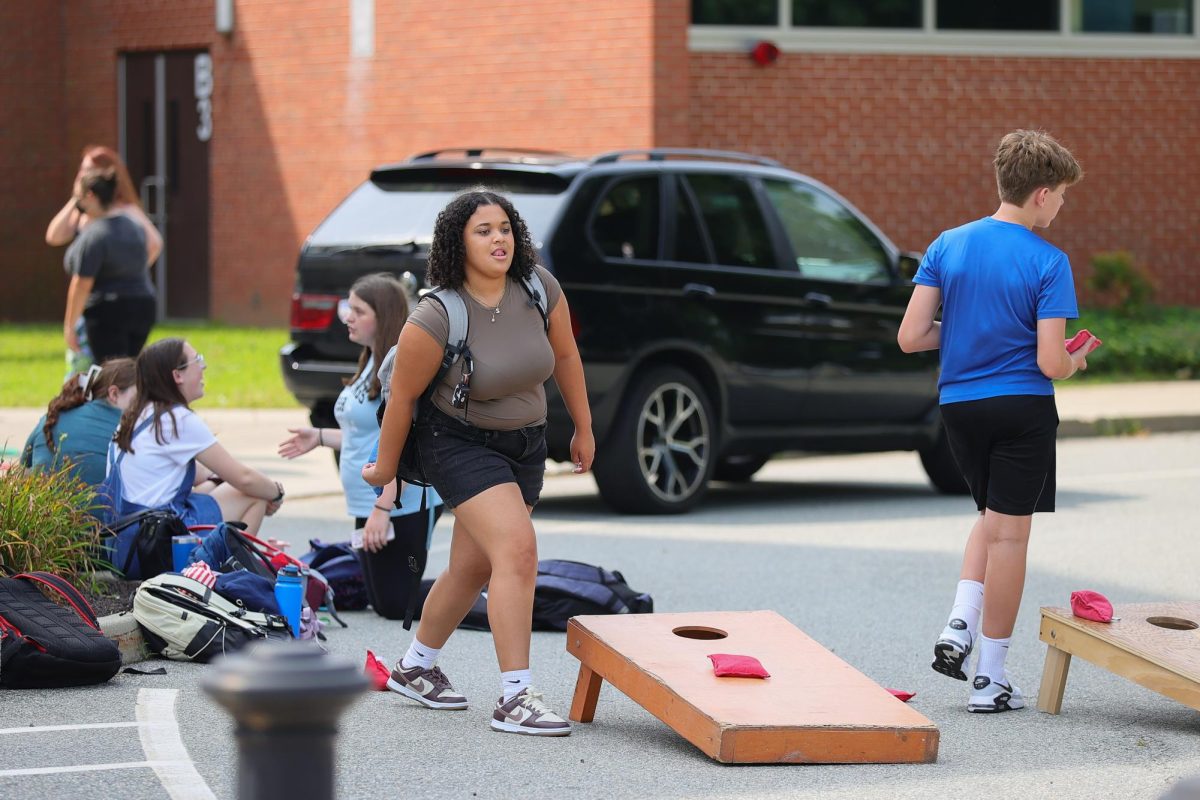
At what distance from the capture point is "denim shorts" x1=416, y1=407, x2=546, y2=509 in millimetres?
5734

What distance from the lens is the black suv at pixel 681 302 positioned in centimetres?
1045

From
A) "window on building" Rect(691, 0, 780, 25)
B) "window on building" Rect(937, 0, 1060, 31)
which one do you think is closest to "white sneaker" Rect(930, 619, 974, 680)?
"window on building" Rect(691, 0, 780, 25)

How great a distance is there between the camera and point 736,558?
9477mm

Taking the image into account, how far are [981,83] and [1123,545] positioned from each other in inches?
475

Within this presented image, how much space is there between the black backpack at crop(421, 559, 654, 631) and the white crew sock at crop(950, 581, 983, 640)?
169 centimetres

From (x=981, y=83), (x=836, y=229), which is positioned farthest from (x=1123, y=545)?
(x=981, y=83)

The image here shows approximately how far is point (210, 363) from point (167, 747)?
1322 centimetres

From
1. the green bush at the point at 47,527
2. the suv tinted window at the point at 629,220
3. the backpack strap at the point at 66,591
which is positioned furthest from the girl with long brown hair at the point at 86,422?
the suv tinted window at the point at 629,220

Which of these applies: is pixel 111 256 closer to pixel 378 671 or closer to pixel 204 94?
pixel 378 671

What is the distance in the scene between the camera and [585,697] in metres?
5.95

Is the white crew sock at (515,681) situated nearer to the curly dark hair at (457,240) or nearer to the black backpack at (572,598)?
the curly dark hair at (457,240)

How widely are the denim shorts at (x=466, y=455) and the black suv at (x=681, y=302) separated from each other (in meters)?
4.06

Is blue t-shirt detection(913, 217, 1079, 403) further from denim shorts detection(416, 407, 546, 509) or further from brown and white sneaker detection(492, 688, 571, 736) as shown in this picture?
brown and white sneaker detection(492, 688, 571, 736)

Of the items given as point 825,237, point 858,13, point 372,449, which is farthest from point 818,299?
point 858,13
